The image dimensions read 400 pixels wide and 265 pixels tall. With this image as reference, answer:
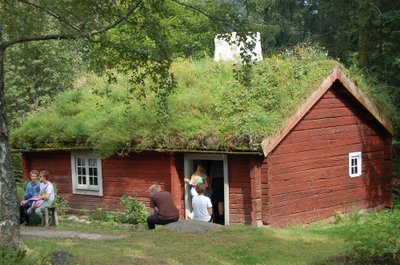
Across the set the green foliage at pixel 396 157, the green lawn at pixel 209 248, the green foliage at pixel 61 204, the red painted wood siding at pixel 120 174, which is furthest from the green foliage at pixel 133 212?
the green foliage at pixel 396 157

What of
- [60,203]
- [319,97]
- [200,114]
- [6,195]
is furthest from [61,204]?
[6,195]

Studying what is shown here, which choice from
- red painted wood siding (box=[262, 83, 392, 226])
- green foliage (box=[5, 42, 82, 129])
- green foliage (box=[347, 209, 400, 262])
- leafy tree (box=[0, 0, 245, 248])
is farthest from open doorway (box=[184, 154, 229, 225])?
green foliage (box=[5, 42, 82, 129])

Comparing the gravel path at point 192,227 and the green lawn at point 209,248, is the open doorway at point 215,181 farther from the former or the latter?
the green lawn at point 209,248

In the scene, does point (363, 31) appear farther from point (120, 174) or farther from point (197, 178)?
point (120, 174)

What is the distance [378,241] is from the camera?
25.6 ft

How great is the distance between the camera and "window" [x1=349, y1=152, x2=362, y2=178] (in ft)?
54.2

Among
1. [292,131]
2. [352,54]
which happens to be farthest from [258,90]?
[352,54]

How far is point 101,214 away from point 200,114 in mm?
4322

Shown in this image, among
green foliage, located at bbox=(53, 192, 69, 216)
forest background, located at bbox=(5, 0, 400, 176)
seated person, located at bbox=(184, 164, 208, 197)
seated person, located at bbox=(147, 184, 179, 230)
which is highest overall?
forest background, located at bbox=(5, 0, 400, 176)

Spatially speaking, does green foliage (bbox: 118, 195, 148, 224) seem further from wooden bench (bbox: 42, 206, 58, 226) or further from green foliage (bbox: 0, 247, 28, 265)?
green foliage (bbox: 0, 247, 28, 265)

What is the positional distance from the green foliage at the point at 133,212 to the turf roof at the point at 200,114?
1455 millimetres

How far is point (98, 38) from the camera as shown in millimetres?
9875

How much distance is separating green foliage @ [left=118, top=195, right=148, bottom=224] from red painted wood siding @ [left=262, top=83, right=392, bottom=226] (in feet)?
11.4

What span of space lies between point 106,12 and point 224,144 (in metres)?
5.07
